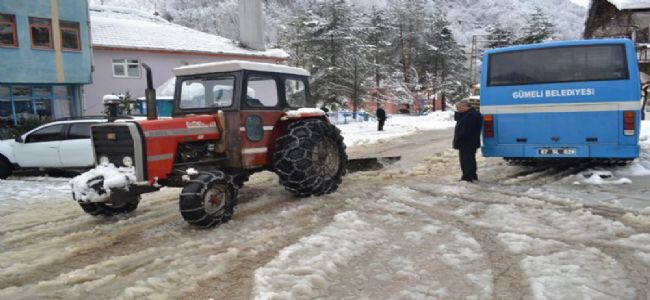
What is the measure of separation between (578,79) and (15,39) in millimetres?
20383

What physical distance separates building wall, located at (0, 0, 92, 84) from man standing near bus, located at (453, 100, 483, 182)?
18467 mm

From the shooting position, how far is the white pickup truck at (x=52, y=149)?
443 inches

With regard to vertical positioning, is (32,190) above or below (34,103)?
below

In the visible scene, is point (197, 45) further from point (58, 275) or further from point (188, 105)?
point (58, 275)

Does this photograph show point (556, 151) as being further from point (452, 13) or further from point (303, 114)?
point (452, 13)

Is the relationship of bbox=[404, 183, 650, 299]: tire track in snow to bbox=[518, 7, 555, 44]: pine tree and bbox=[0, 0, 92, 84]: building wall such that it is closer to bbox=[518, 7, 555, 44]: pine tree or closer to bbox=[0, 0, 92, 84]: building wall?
bbox=[0, 0, 92, 84]: building wall

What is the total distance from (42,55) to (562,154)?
2012cm

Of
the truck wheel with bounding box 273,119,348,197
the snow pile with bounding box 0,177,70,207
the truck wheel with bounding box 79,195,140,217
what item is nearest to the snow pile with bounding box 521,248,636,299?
the truck wheel with bounding box 273,119,348,197

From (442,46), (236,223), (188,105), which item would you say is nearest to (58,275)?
(236,223)

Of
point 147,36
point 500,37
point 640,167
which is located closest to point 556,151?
point 640,167

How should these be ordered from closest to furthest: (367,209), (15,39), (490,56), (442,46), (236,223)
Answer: (236,223) → (367,209) → (490,56) → (15,39) → (442,46)

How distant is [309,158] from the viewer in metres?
7.08

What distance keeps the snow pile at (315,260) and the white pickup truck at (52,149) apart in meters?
7.68

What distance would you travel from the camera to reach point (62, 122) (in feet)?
38.0
